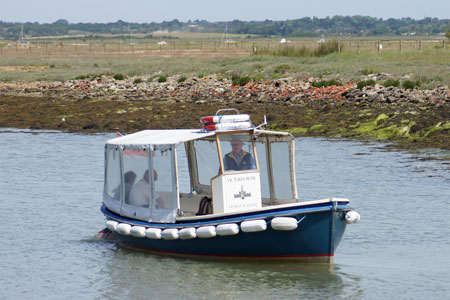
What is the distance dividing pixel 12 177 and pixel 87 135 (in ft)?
34.8

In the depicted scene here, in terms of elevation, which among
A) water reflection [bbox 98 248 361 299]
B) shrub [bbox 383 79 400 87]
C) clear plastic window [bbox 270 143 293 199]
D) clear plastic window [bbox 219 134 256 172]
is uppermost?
clear plastic window [bbox 219 134 256 172]

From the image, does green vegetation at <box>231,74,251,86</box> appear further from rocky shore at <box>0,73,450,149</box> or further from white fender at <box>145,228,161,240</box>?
white fender at <box>145,228,161,240</box>

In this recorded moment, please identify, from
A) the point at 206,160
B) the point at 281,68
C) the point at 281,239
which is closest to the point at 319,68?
the point at 281,68

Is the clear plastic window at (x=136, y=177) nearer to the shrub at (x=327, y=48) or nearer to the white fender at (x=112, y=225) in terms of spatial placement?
the white fender at (x=112, y=225)

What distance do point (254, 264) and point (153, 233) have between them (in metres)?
1.90

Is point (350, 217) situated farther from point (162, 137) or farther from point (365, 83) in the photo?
point (365, 83)

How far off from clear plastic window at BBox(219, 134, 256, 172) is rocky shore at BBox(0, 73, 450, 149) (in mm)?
14617

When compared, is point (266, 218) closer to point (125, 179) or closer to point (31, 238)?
point (125, 179)

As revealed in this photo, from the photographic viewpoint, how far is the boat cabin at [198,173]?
13906mm

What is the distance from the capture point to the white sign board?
541 inches

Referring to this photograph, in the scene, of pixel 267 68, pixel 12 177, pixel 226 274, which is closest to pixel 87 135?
pixel 12 177

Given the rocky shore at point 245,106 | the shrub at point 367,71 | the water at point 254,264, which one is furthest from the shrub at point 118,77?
the water at point 254,264

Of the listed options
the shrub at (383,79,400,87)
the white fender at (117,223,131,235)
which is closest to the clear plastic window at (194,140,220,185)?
the white fender at (117,223,131,235)

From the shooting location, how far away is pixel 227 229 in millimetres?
13062
